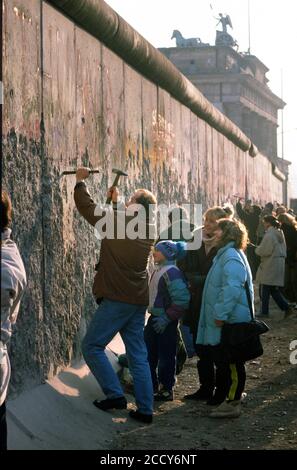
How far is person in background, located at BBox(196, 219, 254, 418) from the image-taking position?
21.7ft

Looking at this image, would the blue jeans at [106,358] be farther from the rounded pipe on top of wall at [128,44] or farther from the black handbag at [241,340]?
the rounded pipe on top of wall at [128,44]

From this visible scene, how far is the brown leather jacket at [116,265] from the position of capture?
6355mm

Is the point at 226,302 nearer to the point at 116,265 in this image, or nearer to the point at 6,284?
the point at 116,265

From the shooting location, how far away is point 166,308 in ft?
23.6

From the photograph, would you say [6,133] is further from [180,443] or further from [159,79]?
[159,79]

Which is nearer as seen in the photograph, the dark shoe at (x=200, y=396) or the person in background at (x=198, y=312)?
the person in background at (x=198, y=312)

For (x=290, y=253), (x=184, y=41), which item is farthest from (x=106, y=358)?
(x=184, y=41)

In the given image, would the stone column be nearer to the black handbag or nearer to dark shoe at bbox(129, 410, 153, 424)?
the black handbag

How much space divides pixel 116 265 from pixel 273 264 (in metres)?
6.50

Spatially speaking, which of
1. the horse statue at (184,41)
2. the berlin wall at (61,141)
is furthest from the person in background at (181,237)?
the horse statue at (184,41)

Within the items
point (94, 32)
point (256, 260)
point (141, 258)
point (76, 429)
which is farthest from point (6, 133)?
point (256, 260)

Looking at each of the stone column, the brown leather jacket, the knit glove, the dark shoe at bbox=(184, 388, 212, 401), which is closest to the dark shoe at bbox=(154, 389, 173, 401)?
the dark shoe at bbox=(184, 388, 212, 401)

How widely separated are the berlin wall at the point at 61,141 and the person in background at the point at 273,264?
2684 millimetres

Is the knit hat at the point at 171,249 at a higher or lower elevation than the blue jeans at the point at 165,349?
higher
